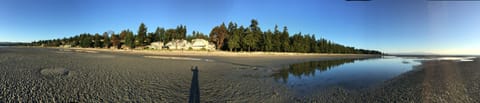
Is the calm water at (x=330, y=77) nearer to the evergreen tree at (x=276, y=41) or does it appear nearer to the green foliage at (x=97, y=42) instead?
the evergreen tree at (x=276, y=41)

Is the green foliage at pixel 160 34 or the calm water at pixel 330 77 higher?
the green foliage at pixel 160 34

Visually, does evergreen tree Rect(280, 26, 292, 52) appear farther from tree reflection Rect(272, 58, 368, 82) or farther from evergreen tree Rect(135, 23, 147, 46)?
evergreen tree Rect(135, 23, 147, 46)

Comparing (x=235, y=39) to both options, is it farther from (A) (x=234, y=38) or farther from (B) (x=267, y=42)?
(B) (x=267, y=42)

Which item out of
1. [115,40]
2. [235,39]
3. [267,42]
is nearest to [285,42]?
[267,42]

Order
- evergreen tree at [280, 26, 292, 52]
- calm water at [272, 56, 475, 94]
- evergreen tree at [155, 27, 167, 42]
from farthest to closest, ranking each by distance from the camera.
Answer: evergreen tree at [155, 27, 167, 42] < evergreen tree at [280, 26, 292, 52] < calm water at [272, 56, 475, 94]

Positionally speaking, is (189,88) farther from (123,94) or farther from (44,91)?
(44,91)

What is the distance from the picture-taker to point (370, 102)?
6867 mm

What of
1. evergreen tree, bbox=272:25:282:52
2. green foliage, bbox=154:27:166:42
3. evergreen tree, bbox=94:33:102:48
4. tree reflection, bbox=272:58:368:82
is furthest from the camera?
evergreen tree, bbox=94:33:102:48

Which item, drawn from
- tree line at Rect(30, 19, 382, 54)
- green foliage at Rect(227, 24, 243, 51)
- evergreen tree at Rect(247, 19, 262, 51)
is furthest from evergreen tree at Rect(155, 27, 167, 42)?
evergreen tree at Rect(247, 19, 262, 51)

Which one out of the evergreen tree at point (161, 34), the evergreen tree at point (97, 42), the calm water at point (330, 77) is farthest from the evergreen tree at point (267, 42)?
the evergreen tree at point (97, 42)

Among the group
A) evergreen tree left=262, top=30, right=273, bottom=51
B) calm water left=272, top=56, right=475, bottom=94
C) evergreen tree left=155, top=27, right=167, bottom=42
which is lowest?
calm water left=272, top=56, right=475, bottom=94

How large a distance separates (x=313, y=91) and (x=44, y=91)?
994cm

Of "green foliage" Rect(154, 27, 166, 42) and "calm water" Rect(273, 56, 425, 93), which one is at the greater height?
"green foliage" Rect(154, 27, 166, 42)

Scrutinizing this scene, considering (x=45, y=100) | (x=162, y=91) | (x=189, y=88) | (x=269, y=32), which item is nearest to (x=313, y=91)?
(x=189, y=88)
